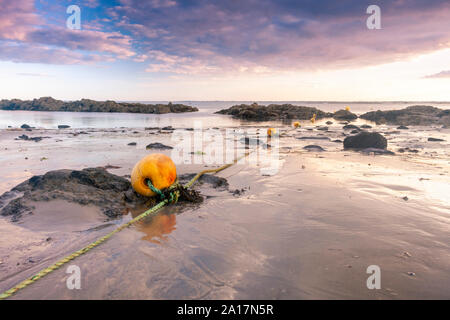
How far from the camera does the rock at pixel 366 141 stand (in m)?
10.7

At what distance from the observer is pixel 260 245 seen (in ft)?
10.5

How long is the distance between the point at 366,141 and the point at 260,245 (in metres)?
9.62

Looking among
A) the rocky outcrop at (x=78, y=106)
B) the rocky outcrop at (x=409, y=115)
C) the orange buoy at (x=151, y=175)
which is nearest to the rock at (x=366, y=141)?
the orange buoy at (x=151, y=175)

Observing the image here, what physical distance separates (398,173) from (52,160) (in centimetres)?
1017

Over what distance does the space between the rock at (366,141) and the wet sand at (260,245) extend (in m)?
5.10

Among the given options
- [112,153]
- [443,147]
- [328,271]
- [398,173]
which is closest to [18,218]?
[328,271]

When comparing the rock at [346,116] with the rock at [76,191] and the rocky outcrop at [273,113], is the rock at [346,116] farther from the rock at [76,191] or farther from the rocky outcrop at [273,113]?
the rock at [76,191]

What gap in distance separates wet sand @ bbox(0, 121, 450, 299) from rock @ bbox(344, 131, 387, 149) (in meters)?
5.10

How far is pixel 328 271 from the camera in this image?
267 centimetres

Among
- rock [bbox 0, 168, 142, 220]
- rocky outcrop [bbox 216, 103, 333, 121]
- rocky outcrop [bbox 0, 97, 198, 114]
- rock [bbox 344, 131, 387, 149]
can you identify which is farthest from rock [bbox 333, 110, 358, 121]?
rock [bbox 0, 168, 142, 220]

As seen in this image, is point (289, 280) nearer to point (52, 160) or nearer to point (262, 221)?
point (262, 221)

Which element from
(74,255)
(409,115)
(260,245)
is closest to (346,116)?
(409,115)

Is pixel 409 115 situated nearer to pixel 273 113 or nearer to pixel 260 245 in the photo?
pixel 273 113

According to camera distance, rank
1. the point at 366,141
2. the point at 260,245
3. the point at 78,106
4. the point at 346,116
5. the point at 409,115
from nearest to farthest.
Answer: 1. the point at 260,245
2. the point at 366,141
3. the point at 409,115
4. the point at 346,116
5. the point at 78,106
